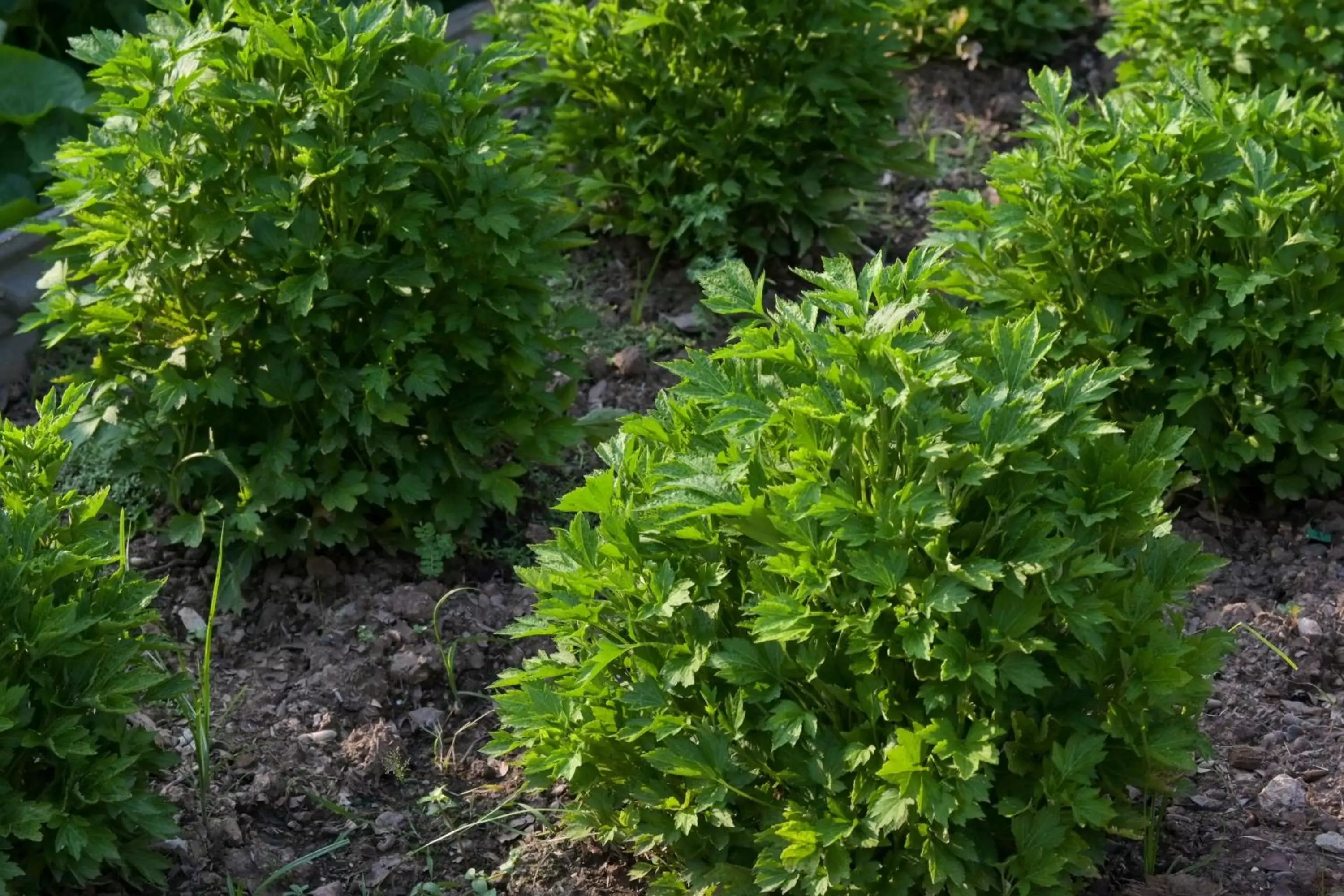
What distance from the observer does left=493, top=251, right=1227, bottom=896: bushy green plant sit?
8.47 feet

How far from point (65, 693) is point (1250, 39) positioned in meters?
4.68

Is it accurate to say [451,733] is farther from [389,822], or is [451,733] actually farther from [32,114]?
[32,114]

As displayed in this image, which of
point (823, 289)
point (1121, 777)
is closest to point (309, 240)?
point (823, 289)

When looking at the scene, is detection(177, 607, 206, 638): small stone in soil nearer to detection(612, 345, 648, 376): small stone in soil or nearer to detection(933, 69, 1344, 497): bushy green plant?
detection(612, 345, 648, 376): small stone in soil

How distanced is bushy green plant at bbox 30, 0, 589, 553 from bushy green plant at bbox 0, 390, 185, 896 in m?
0.78

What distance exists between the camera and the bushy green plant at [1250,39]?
541cm

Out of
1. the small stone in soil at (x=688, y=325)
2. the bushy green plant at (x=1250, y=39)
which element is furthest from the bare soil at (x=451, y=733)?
the bushy green plant at (x=1250, y=39)

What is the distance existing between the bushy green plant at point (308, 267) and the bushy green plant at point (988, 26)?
10.3 feet

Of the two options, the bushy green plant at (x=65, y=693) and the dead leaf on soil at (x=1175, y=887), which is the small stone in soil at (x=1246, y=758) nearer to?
the dead leaf on soil at (x=1175, y=887)

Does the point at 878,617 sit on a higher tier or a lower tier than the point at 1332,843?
higher

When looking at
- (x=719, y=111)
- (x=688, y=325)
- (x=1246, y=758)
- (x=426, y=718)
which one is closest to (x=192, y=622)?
(x=426, y=718)

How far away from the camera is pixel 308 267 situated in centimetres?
364

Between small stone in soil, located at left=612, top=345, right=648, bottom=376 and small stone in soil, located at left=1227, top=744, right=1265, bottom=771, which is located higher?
small stone in soil, located at left=612, top=345, right=648, bottom=376

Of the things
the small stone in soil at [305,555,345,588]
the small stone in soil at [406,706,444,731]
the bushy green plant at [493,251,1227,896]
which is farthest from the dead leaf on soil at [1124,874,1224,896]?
the small stone in soil at [305,555,345,588]
